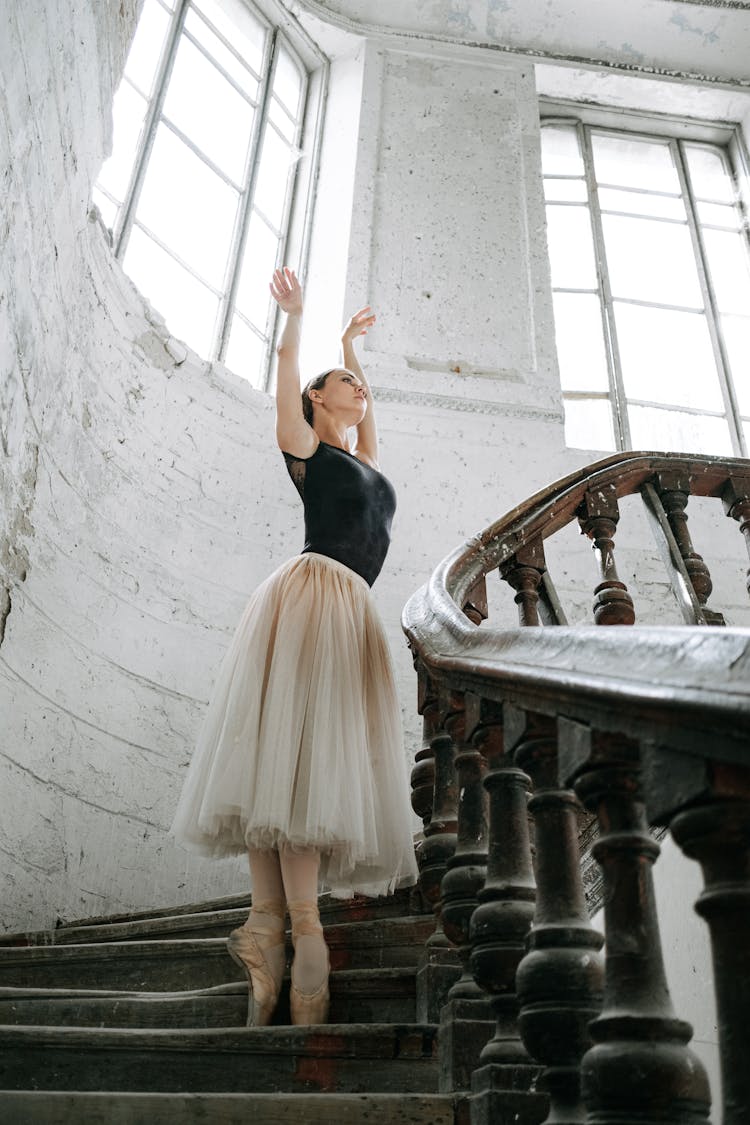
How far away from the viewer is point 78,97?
333cm

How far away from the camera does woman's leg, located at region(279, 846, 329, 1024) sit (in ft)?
5.94

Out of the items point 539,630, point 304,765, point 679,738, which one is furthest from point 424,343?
point 679,738

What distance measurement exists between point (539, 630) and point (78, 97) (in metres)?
2.93

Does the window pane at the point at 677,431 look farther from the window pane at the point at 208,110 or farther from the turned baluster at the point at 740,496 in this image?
the turned baluster at the point at 740,496

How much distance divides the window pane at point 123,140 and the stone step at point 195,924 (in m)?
3.28

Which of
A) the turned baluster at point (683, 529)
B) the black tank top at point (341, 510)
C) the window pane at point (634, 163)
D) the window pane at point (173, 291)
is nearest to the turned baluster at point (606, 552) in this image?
the turned baluster at point (683, 529)

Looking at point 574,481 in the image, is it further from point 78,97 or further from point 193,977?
point 78,97

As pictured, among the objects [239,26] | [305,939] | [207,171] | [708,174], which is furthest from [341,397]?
[708,174]

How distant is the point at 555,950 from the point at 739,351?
18.2 ft

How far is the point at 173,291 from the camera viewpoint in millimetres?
4844

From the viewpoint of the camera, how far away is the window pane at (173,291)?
15.3ft

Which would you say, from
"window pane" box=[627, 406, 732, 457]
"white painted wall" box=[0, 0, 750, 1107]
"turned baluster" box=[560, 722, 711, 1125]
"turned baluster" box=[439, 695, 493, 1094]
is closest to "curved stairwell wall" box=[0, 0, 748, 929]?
"white painted wall" box=[0, 0, 750, 1107]

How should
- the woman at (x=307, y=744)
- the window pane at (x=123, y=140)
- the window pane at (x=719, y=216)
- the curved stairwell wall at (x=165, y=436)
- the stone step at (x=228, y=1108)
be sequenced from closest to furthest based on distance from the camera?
the stone step at (x=228, y=1108) → the woman at (x=307, y=744) → the curved stairwell wall at (x=165, y=436) → the window pane at (x=123, y=140) → the window pane at (x=719, y=216)

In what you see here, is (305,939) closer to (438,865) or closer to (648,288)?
(438,865)
